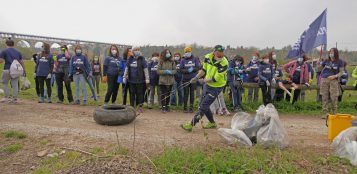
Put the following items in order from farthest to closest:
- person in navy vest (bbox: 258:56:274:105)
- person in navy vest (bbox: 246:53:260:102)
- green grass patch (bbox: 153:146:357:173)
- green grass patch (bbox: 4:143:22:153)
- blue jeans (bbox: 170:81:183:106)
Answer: person in navy vest (bbox: 246:53:260:102) < blue jeans (bbox: 170:81:183:106) < person in navy vest (bbox: 258:56:274:105) < green grass patch (bbox: 4:143:22:153) < green grass patch (bbox: 153:146:357:173)

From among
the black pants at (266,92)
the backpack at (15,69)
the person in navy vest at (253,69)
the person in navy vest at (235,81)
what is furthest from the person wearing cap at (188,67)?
the backpack at (15,69)

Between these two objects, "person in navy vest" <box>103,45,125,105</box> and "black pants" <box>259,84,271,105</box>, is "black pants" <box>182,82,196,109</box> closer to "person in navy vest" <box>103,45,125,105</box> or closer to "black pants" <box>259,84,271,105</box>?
"person in navy vest" <box>103,45,125,105</box>

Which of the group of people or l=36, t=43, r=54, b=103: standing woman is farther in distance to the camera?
l=36, t=43, r=54, b=103: standing woman

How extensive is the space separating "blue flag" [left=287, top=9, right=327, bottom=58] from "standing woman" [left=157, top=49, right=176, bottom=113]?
17.7 ft

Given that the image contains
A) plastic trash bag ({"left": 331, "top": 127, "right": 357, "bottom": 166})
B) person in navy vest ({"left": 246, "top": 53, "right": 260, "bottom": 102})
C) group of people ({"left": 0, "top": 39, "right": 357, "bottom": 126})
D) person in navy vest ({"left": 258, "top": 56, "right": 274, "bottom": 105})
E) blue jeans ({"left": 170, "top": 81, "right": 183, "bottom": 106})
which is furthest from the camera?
person in navy vest ({"left": 246, "top": 53, "right": 260, "bottom": 102})

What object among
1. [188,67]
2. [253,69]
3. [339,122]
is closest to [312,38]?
[253,69]

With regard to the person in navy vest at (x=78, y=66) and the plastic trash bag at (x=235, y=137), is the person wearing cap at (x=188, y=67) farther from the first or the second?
the plastic trash bag at (x=235, y=137)

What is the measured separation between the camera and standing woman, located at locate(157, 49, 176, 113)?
919 cm

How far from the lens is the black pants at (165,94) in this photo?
367 inches

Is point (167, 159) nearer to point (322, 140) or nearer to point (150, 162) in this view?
point (150, 162)

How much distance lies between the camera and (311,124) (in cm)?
805

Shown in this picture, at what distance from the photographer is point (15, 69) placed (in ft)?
29.4

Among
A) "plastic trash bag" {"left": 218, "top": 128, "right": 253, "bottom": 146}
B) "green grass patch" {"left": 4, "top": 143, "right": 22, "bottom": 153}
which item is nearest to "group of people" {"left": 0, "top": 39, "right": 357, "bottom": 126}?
"plastic trash bag" {"left": 218, "top": 128, "right": 253, "bottom": 146}

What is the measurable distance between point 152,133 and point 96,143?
1251 mm
